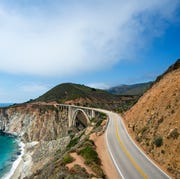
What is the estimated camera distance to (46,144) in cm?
7231

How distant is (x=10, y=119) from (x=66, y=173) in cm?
11713

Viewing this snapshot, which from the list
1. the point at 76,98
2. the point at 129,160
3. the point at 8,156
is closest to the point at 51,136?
the point at 8,156

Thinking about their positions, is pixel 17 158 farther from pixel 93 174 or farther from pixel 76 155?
pixel 93 174

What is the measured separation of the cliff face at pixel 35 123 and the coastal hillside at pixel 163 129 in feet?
207

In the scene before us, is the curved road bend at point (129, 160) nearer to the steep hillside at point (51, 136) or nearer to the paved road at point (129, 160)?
the paved road at point (129, 160)

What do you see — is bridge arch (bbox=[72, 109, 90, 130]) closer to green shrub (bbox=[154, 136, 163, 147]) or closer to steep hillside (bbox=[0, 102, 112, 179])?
steep hillside (bbox=[0, 102, 112, 179])

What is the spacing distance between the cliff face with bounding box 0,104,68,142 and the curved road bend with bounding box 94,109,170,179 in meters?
64.3

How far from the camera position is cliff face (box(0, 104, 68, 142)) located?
99.8 m

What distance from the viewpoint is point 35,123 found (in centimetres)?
10869

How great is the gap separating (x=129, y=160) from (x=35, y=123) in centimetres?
8886

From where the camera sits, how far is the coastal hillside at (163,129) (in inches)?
953

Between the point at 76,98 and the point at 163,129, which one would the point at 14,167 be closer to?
the point at 163,129

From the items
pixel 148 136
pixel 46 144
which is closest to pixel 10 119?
pixel 46 144

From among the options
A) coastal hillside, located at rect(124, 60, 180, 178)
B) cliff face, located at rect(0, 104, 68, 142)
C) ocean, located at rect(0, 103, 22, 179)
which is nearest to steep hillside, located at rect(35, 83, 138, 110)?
cliff face, located at rect(0, 104, 68, 142)
